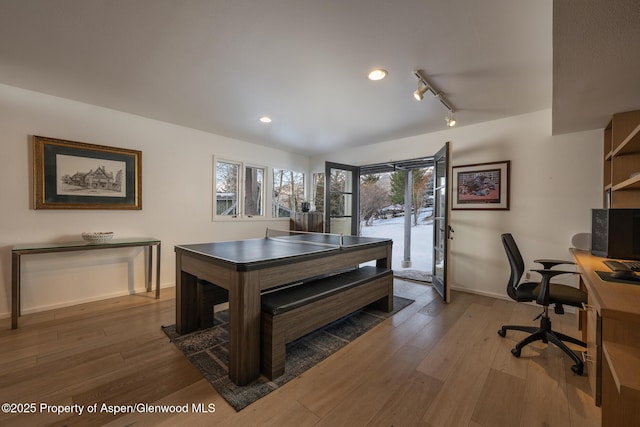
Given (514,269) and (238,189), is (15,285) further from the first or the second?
(514,269)

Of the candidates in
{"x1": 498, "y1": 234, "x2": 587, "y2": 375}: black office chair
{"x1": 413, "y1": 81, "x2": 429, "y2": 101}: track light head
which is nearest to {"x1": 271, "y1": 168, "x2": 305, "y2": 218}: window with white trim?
{"x1": 413, "y1": 81, "x2": 429, "y2": 101}: track light head

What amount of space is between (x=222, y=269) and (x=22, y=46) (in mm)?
2229

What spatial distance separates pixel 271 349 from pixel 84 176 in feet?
10.1

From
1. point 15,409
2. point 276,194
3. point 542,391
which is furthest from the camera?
point 276,194

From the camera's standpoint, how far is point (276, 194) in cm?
518

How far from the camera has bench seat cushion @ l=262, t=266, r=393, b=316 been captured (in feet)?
5.88

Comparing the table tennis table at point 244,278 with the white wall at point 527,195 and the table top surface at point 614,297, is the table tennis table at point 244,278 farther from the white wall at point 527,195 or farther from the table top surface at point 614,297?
the white wall at point 527,195

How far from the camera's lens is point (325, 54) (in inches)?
78.8

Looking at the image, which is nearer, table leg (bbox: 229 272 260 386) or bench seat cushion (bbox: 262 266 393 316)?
table leg (bbox: 229 272 260 386)

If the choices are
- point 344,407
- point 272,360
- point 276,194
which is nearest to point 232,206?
point 276,194

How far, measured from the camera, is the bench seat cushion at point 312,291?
1792mm

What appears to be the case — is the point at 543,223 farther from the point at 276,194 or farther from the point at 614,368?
the point at 276,194

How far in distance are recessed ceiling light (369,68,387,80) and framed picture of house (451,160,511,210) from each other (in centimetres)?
210

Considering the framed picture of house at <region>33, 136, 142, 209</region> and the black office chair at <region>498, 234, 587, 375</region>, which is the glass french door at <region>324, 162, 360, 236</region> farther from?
the framed picture of house at <region>33, 136, 142, 209</region>
